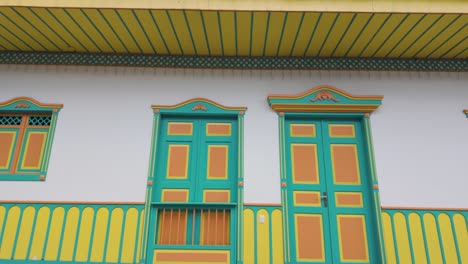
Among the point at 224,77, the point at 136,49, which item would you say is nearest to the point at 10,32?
the point at 136,49

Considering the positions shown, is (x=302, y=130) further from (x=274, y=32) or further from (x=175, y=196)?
(x=175, y=196)

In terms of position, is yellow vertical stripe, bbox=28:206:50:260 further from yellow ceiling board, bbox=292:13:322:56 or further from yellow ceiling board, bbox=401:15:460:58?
yellow ceiling board, bbox=401:15:460:58

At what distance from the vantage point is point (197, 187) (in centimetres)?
516

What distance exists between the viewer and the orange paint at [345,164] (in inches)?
205

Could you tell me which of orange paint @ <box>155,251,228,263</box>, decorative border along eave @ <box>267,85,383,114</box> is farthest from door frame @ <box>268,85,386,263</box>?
orange paint @ <box>155,251,228,263</box>

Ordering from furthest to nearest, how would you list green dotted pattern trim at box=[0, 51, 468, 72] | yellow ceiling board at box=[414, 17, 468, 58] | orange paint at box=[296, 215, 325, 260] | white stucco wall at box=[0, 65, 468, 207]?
green dotted pattern trim at box=[0, 51, 468, 72]
white stucco wall at box=[0, 65, 468, 207]
orange paint at box=[296, 215, 325, 260]
yellow ceiling board at box=[414, 17, 468, 58]

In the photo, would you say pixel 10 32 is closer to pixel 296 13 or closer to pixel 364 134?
pixel 296 13

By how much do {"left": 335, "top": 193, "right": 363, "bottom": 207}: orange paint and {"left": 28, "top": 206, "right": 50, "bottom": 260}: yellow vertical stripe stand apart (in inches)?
152

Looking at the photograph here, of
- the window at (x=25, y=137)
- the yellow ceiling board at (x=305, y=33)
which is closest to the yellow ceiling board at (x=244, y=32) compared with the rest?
the yellow ceiling board at (x=305, y=33)

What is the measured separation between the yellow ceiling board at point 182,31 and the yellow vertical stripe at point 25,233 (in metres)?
2.97

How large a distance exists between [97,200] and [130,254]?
836 millimetres

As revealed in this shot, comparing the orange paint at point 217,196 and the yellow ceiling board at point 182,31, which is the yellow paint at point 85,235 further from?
the yellow ceiling board at point 182,31

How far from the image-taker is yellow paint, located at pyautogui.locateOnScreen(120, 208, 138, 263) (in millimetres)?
4762

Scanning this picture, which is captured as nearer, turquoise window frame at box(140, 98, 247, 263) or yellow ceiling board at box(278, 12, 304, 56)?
yellow ceiling board at box(278, 12, 304, 56)
